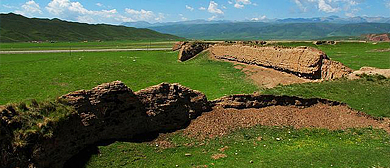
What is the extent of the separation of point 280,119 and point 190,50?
35.4 meters

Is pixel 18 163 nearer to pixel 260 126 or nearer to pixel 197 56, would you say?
pixel 260 126

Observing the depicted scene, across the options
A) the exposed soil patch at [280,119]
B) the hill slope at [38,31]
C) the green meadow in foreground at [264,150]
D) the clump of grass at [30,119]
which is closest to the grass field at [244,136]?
the green meadow in foreground at [264,150]

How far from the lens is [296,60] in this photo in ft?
100

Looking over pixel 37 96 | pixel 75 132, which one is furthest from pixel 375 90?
pixel 37 96

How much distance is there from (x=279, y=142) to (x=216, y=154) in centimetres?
386

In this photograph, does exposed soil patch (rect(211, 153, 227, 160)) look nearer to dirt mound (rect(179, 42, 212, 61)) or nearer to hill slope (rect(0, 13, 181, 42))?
dirt mound (rect(179, 42, 212, 61))

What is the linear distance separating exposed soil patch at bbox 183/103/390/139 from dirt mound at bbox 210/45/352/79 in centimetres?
873

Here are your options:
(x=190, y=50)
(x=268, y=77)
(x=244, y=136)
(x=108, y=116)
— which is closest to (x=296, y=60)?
(x=268, y=77)

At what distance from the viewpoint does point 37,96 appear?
79.3 ft

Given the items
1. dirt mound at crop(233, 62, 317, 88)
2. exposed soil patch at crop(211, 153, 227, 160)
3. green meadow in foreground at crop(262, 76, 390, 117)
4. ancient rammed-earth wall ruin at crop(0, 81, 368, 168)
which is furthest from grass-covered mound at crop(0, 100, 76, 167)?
dirt mound at crop(233, 62, 317, 88)

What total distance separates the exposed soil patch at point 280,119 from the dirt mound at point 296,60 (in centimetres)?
873

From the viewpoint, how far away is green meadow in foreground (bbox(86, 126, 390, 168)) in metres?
13.0

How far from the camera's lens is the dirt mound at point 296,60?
90.5 feet

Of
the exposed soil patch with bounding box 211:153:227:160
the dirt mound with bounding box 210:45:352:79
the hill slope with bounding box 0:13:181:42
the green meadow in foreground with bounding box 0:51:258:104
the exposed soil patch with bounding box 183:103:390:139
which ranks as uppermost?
the hill slope with bounding box 0:13:181:42
